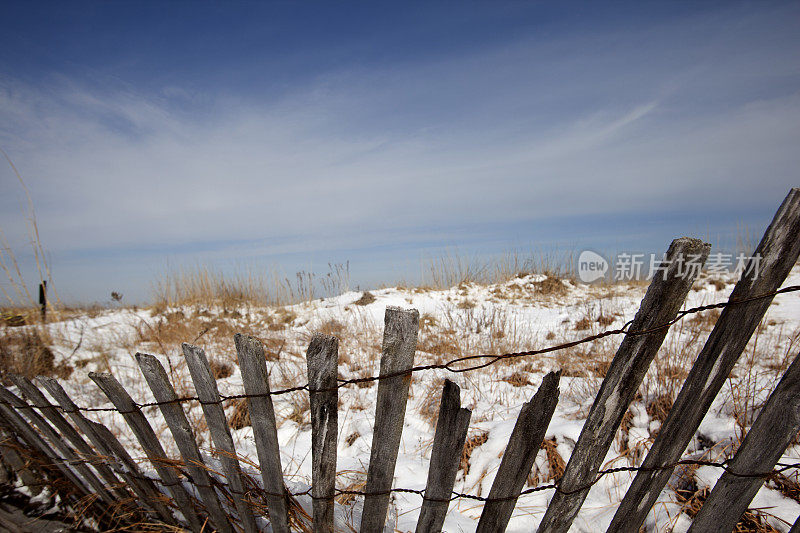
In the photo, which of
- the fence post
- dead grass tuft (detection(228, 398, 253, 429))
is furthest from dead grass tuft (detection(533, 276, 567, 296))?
the fence post

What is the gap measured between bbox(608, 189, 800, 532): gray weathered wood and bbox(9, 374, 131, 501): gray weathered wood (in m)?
2.25

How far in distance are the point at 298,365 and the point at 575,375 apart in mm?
2557

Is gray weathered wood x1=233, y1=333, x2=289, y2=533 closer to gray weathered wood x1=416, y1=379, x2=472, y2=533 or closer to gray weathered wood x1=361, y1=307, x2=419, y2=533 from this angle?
gray weathered wood x1=361, y1=307, x2=419, y2=533

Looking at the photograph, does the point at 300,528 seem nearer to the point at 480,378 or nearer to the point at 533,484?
the point at 533,484

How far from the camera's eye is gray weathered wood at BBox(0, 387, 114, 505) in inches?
75.9

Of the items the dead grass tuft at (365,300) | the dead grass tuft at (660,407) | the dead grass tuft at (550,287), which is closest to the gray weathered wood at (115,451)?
the dead grass tuft at (660,407)

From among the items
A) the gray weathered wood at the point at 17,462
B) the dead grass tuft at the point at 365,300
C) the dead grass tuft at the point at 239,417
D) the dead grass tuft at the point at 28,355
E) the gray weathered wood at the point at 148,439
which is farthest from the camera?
→ the dead grass tuft at the point at 365,300

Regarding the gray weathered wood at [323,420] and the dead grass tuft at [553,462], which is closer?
the gray weathered wood at [323,420]

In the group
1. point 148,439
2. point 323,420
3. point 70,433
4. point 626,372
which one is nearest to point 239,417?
point 70,433

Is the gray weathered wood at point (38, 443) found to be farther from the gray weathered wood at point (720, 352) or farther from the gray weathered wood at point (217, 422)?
the gray weathered wood at point (720, 352)

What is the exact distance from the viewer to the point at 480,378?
3373mm

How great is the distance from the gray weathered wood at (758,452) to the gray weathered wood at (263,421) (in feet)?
4.09

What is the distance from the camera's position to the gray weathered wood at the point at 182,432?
136 centimetres

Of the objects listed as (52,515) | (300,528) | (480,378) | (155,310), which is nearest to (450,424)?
(300,528)
